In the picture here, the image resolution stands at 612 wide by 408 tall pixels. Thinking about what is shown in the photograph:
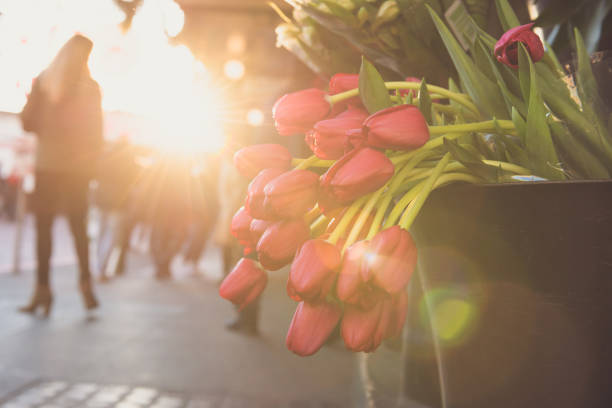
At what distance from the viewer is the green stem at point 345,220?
27 centimetres

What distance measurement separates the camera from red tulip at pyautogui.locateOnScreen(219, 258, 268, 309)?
0.99ft

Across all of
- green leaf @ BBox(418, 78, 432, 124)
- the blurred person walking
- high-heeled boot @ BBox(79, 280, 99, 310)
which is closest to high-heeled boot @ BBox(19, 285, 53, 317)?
the blurred person walking

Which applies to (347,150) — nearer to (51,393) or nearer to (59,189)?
(51,393)

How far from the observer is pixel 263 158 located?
31cm

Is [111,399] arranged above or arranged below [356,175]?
below

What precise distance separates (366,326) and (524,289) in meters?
0.13

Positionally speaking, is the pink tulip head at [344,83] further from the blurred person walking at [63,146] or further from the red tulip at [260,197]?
the blurred person walking at [63,146]

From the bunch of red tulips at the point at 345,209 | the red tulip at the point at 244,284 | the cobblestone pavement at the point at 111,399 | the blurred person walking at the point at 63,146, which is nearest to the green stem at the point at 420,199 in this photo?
the bunch of red tulips at the point at 345,209

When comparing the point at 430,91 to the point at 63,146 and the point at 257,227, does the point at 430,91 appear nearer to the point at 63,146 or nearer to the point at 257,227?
the point at 257,227

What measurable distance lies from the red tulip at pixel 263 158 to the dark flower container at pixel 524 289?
0.39 ft

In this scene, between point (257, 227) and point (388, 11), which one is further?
point (388, 11)

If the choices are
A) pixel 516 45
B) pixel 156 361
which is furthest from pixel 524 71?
pixel 156 361

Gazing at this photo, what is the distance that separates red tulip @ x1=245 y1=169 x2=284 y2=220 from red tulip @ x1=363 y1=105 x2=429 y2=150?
0.07 m

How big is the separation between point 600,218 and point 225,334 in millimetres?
1860
